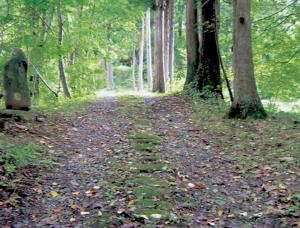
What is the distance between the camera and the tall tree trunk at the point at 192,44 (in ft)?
48.4

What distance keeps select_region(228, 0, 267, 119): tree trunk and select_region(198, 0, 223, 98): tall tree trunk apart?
3178mm

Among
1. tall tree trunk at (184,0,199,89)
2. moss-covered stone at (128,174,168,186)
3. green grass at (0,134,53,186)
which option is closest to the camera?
moss-covered stone at (128,174,168,186)

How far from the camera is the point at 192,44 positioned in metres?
15.0

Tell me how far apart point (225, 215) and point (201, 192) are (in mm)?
741

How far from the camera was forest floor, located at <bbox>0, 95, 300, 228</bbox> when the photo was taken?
4.55 meters

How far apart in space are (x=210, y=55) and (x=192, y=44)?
205cm

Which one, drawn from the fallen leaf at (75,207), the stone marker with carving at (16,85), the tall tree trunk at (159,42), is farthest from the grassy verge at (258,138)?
the tall tree trunk at (159,42)

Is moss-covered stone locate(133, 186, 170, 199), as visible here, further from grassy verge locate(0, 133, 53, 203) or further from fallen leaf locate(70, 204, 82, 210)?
grassy verge locate(0, 133, 53, 203)

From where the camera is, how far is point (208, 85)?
13.2 metres

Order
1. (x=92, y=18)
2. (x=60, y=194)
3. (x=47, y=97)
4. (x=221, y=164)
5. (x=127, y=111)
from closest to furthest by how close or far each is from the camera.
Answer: (x=60, y=194), (x=221, y=164), (x=127, y=111), (x=47, y=97), (x=92, y=18)

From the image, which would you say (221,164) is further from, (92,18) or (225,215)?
(92,18)

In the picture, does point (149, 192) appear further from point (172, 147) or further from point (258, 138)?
point (258, 138)

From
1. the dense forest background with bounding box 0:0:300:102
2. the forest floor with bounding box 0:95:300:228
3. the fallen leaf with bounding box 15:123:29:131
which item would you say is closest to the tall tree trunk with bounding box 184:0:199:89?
the dense forest background with bounding box 0:0:300:102

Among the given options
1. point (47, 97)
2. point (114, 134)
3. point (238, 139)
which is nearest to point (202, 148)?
point (238, 139)
